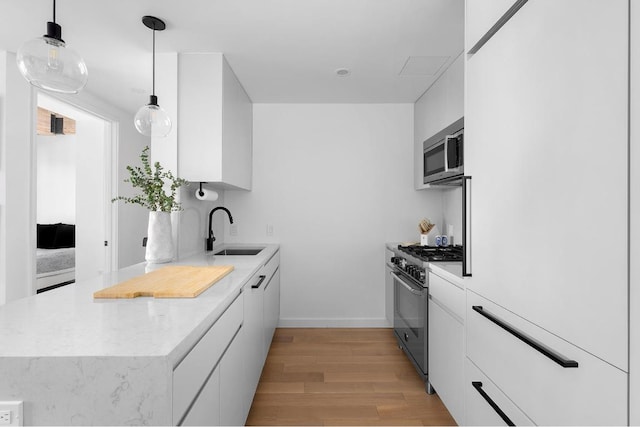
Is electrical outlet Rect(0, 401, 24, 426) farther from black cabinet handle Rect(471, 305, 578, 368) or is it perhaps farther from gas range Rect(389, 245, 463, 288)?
gas range Rect(389, 245, 463, 288)

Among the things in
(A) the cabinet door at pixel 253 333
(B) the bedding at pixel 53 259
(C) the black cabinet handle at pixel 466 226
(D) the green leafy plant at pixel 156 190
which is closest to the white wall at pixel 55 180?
(B) the bedding at pixel 53 259

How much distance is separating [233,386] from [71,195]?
5.93 m

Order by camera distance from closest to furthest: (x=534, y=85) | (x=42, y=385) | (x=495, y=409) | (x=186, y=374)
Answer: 1. (x=42, y=385)
2. (x=186, y=374)
3. (x=534, y=85)
4. (x=495, y=409)

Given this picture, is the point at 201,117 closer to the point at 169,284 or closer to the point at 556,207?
the point at 169,284

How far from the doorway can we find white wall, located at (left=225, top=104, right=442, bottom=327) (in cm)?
143

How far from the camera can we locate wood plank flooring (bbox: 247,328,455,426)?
206 centimetres

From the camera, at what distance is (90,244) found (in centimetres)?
376

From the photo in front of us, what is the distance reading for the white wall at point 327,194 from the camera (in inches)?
145

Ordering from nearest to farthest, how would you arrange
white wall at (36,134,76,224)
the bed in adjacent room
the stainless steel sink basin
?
the stainless steel sink basin < the bed in adjacent room < white wall at (36,134,76,224)


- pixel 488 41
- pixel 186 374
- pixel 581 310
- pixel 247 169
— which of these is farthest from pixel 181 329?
pixel 247 169

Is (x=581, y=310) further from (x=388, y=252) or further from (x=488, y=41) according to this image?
(x=388, y=252)

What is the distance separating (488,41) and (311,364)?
8.15 ft

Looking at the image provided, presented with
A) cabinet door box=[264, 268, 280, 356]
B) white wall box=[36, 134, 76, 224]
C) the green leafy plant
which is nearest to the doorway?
white wall box=[36, 134, 76, 224]

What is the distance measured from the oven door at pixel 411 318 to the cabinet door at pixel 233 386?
1.22m
